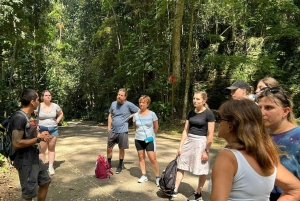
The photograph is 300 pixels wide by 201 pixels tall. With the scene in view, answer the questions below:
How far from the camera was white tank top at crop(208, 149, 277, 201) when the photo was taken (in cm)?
148

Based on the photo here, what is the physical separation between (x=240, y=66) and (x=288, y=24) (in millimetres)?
3287

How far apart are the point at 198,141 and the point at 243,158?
273cm

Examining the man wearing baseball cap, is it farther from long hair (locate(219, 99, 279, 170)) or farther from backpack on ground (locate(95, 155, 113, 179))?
backpack on ground (locate(95, 155, 113, 179))

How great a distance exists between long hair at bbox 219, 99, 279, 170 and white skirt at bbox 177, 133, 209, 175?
8.55 feet

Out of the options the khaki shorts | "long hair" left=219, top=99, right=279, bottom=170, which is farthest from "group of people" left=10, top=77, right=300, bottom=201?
the khaki shorts

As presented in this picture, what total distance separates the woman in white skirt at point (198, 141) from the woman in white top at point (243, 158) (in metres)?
2.54

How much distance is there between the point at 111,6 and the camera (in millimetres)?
16219

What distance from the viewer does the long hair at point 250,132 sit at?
1.51 meters

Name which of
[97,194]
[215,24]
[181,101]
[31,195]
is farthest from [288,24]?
[31,195]

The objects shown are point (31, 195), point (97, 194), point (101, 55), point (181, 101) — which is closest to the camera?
point (31, 195)

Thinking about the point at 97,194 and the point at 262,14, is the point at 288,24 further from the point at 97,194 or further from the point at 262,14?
the point at 97,194

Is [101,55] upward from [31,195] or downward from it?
upward

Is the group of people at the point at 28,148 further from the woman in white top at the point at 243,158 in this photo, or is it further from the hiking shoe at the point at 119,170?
the woman in white top at the point at 243,158

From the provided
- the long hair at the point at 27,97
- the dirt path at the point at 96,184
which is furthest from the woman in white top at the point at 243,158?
the dirt path at the point at 96,184
